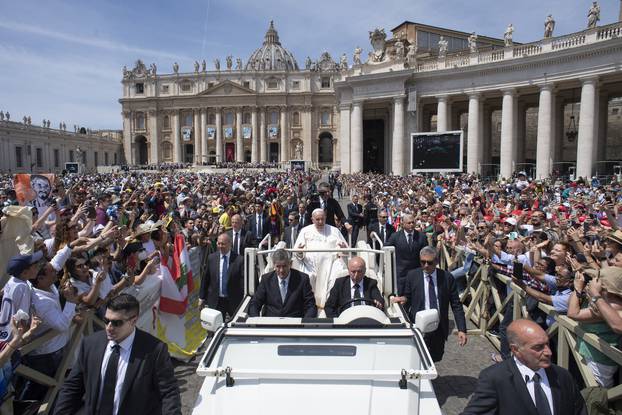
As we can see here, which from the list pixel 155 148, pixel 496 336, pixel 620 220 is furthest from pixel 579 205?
pixel 155 148

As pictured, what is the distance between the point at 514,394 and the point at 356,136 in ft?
131

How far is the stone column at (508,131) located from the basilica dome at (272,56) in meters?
101

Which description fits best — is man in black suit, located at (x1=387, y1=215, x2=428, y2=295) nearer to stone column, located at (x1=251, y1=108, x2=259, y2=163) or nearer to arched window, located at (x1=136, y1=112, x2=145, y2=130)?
stone column, located at (x1=251, y1=108, x2=259, y2=163)

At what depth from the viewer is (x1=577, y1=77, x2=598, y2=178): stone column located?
95.4 ft

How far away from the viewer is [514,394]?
118 inches

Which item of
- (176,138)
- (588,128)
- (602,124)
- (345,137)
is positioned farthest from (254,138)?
(588,128)

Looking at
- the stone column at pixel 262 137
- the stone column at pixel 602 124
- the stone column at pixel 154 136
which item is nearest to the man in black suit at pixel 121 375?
the stone column at pixel 602 124

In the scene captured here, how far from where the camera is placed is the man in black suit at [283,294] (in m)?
5.27

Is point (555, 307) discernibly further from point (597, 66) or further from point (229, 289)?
point (597, 66)

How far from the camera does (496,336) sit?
24.4ft

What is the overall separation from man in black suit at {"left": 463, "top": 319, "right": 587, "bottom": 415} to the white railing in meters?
31.4

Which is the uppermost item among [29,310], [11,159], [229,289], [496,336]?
[11,159]

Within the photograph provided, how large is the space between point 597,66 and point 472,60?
9756 mm

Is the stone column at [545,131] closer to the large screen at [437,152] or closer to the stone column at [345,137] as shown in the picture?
the large screen at [437,152]
